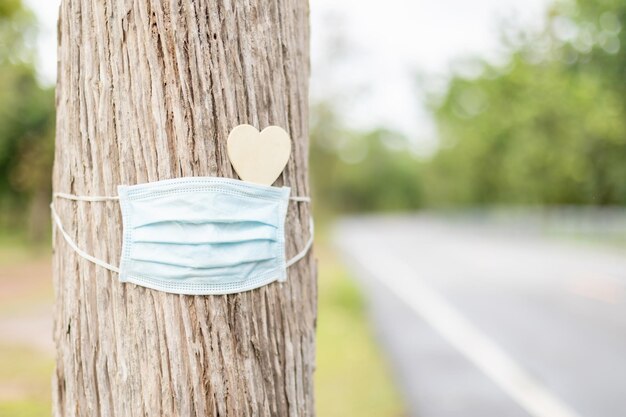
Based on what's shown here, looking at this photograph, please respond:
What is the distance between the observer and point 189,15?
1.65 m

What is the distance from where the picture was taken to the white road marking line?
20.1 ft

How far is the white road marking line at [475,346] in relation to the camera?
20.1 ft

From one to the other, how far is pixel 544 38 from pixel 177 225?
29091mm

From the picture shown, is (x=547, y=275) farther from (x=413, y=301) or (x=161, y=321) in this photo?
(x=161, y=321)

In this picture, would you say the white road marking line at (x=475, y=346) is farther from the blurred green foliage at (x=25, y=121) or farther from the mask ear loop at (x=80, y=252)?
the blurred green foliage at (x=25, y=121)

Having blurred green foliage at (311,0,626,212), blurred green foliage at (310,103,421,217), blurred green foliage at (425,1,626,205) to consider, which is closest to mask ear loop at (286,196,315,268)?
blurred green foliage at (311,0,626,212)

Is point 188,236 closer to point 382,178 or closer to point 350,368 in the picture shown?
point 350,368

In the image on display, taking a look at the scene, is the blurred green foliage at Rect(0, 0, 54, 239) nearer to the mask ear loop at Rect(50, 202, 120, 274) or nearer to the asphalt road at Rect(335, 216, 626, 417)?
→ the asphalt road at Rect(335, 216, 626, 417)

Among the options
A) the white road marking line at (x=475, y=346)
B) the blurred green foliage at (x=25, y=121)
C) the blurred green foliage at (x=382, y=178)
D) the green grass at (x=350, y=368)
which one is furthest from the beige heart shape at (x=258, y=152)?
the blurred green foliage at (x=382, y=178)

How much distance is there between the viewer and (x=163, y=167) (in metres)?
1.66

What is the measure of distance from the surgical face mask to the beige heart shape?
0.14ft

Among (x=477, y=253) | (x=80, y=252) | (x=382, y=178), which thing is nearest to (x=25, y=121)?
(x=477, y=253)

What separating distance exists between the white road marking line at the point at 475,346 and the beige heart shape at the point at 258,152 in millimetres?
4848

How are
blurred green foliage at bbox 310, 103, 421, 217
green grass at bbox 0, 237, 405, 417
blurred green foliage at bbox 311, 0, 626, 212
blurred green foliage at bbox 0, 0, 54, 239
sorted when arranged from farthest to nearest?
blurred green foliage at bbox 310, 103, 421, 217
blurred green foliage at bbox 311, 0, 626, 212
blurred green foliage at bbox 0, 0, 54, 239
green grass at bbox 0, 237, 405, 417
